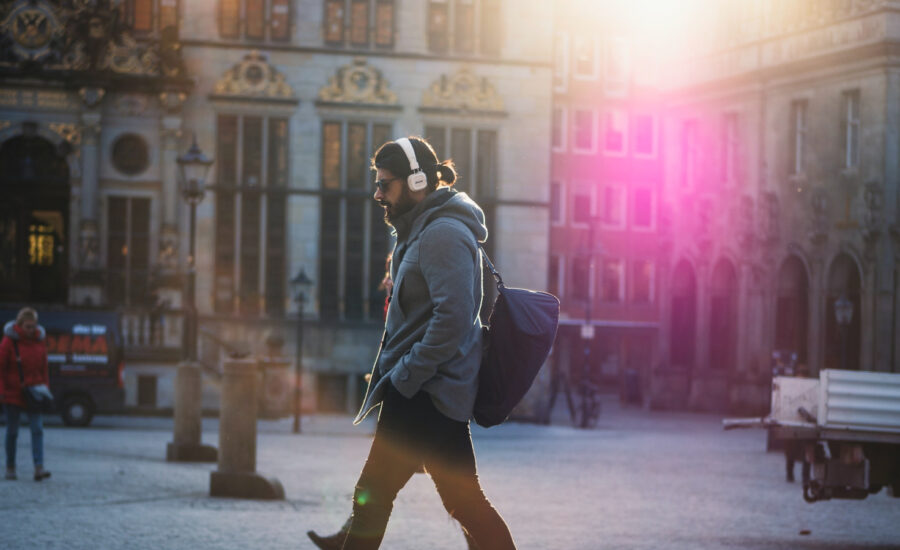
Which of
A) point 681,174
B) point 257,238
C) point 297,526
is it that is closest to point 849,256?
point 681,174

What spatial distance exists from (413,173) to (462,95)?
3027 centimetres

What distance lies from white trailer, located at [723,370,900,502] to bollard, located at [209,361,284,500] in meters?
4.88

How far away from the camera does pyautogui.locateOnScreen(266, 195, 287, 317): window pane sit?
36.3m

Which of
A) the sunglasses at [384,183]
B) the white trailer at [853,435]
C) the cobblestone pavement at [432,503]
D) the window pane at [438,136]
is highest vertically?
the window pane at [438,136]

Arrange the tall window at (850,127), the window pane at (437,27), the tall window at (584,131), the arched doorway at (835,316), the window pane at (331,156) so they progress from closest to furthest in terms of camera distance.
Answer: the window pane at (331,156), the window pane at (437,27), the arched doorway at (835,316), the tall window at (850,127), the tall window at (584,131)

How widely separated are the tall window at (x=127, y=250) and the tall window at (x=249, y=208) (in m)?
1.73

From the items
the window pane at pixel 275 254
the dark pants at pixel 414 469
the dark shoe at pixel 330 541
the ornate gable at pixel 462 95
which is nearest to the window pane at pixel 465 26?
the ornate gable at pixel 462 95

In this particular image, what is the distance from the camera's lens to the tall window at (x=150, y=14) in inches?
1403

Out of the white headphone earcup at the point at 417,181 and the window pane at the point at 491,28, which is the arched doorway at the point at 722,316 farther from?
the white headphone earcup at the point at 417,181

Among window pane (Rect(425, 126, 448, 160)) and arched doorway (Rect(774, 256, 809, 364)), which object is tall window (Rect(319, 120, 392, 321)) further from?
arched doorway (Rect(774, 256, 809, 364))

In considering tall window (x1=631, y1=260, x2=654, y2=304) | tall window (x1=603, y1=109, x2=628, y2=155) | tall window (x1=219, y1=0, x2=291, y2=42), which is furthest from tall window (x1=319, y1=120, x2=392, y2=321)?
tall window (x1=631, y1=260, x2=654, y2=304)

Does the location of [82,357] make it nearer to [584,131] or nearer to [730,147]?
[730,147]

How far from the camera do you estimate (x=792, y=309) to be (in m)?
43.1

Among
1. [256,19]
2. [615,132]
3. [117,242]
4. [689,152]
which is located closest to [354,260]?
[117,242]
